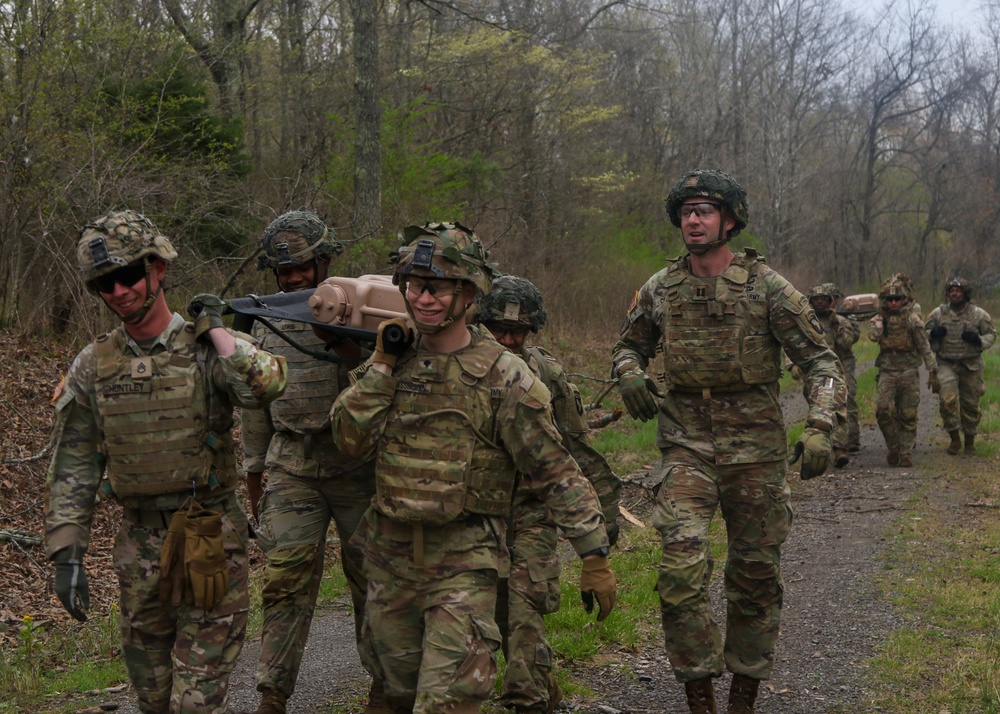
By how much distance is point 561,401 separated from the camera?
18.9 ft

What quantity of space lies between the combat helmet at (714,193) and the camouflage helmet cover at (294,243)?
6.10 feet

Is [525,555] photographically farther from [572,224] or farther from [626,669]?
[572,224]

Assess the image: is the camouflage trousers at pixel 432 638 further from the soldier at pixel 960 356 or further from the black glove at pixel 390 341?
the soldier at pixel 960 356

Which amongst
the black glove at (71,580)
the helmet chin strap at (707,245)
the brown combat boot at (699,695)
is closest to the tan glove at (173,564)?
the black glove at (71,580)

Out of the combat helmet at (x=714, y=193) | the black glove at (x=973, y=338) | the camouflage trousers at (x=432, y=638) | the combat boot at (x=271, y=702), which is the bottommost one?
the combat boot at (x=271, y=702)

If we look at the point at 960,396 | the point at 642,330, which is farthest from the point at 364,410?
the point at 960,396

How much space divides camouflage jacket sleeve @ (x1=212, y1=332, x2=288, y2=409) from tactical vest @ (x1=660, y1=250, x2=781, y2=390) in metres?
2.27

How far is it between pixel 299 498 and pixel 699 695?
2.16 metres

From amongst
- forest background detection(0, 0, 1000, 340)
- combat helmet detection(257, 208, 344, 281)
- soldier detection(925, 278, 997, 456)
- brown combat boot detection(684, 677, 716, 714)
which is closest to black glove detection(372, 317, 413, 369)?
combat helmet detection(257, 208, 344, 281)

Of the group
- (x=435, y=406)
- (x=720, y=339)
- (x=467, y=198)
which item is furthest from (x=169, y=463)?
(x=467, y=198)

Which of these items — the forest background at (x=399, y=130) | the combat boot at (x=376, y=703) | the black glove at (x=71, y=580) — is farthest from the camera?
the forest background at (x=399, y=130)

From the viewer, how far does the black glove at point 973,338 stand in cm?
1401

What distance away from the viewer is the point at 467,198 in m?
18.2

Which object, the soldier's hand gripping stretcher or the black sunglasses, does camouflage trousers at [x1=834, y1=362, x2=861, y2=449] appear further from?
the black sunglasses
